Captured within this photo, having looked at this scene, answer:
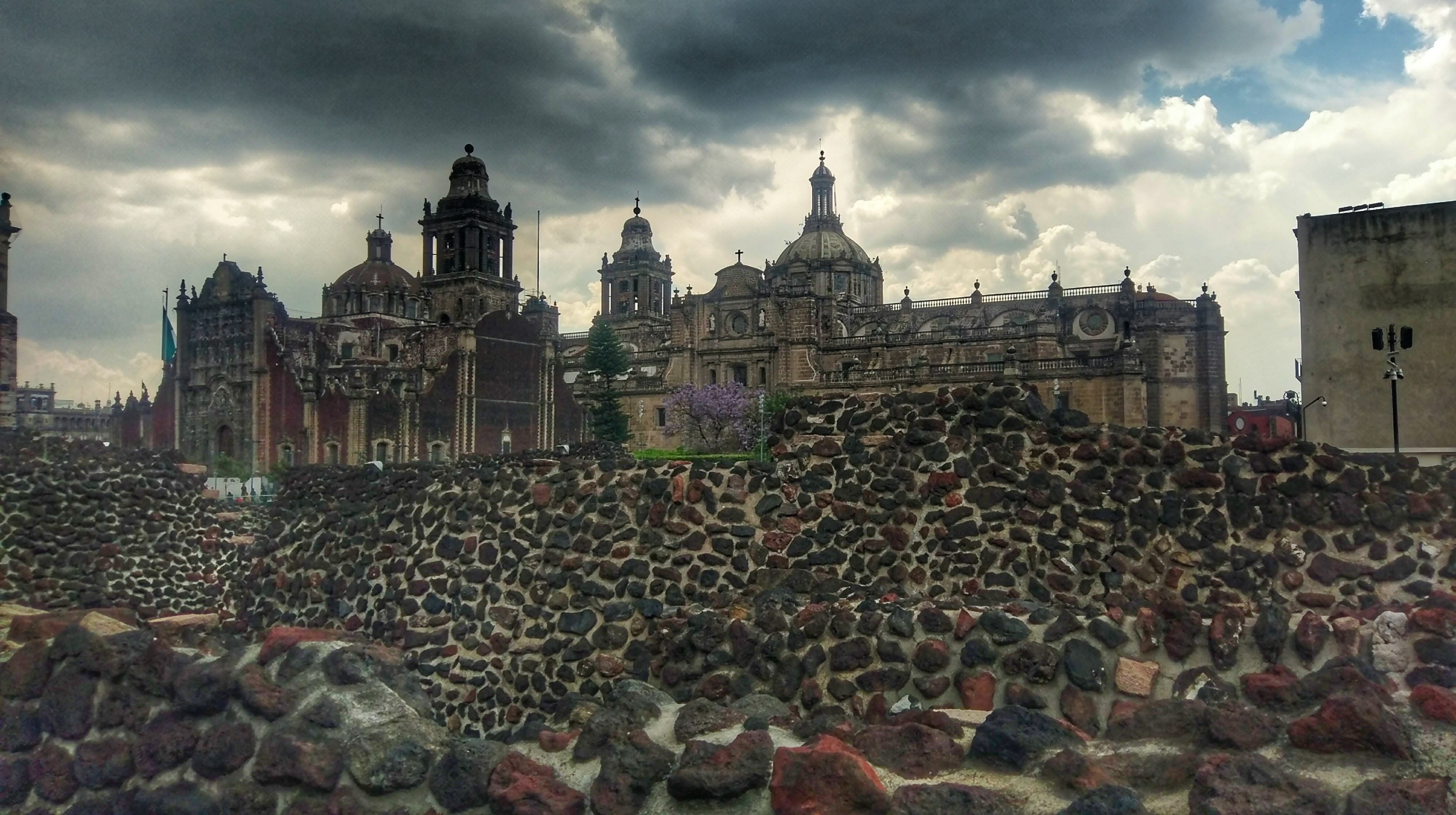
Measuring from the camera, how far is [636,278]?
7025cm

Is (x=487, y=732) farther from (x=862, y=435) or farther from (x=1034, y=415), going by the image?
(x=1034, y=415)

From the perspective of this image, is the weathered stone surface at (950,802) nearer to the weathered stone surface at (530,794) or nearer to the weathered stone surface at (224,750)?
the weathered stone surface at (530,794)

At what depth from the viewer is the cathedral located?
41.7 meters

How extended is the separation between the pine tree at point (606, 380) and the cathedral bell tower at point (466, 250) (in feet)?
19.8

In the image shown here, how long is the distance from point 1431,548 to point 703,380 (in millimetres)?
46013

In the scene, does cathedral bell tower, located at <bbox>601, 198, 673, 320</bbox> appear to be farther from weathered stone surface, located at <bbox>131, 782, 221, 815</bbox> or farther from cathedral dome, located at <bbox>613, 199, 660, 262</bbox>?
weathered stone surface, located at <bbox>131, 782, 221, 815</bbox>

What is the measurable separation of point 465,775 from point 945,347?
4550 cm

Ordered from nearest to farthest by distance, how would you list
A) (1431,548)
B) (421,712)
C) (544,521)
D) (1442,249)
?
(421,712), (1431,548), (544,521), (1442,249)

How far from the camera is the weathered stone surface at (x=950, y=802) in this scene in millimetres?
3129

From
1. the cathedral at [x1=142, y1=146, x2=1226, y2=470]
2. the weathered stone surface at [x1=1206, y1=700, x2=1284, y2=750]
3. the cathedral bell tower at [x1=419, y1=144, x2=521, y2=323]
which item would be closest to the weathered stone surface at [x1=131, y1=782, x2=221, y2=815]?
the weathered stone surface at [x1=1206, y1=700, x2=1284, y2=750]

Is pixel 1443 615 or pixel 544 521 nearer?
pixel 1443 615

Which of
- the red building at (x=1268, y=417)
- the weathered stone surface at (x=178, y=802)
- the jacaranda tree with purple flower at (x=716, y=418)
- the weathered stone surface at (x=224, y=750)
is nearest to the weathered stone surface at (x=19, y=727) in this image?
the weathered stone surface at (x=178, y=802)

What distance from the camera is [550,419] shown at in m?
47.2

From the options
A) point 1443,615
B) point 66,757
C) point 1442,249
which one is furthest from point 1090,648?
point 1442,249
